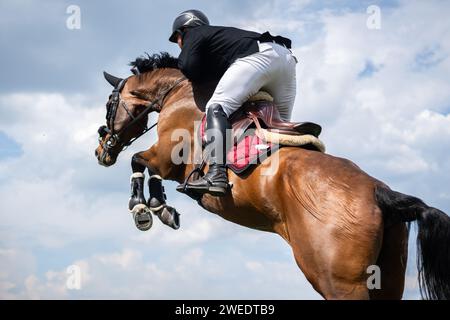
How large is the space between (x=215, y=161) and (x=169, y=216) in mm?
1711

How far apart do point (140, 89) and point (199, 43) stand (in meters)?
2.01

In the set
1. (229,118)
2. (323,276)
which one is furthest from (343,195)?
(229,118)

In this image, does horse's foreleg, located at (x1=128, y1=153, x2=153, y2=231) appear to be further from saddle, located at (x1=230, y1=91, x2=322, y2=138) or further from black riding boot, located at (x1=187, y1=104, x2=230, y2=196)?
saddle, located at (x1=230, y1=91, x2=322, y2=138)

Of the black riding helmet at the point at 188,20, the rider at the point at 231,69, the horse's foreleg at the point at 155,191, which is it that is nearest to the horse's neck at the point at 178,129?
the horse's foreleg at the point at 155,191

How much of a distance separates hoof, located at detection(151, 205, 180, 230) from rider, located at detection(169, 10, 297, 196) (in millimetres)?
1443

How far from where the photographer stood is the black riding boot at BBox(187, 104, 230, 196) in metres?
7.35

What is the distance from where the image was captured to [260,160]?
23.8 ft

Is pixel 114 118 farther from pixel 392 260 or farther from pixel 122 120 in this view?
pixel 392 260

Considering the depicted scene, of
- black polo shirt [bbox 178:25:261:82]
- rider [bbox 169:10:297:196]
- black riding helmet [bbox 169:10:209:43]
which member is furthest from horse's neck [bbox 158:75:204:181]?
black riding helmet [bbox 169:10:209:43]

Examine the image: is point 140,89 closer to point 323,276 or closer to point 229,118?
point 229,118

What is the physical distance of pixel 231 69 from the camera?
26.5 feet

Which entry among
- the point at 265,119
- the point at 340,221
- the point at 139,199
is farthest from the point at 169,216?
the point at 340,221
